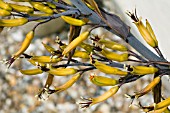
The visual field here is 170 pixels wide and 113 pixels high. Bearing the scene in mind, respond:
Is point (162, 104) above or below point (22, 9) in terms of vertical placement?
→ below

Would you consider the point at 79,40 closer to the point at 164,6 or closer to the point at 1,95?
the point at 164,6

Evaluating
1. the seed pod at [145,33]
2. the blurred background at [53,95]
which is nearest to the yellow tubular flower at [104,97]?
the seed pod at [145,33]

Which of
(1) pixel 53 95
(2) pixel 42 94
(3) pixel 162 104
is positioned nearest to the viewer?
(3) pixel 162 104

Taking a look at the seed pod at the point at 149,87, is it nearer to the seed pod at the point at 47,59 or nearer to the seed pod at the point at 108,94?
the seed pod at the point at 108,94

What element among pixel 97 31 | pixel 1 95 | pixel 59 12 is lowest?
pixel 1 95

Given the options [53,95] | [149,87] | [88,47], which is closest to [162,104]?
[149,87]

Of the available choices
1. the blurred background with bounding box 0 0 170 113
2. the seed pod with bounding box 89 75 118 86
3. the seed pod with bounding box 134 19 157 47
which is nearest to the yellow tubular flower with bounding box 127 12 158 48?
the seed pod with bounding box 134 19 157 47

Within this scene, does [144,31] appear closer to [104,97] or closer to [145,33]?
[145,33]

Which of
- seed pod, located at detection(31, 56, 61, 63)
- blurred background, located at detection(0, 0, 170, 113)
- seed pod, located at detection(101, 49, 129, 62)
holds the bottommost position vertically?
blurred background, located at detection(0, 0, 170, 113)

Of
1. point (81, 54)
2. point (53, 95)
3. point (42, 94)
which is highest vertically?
point (81, 54)

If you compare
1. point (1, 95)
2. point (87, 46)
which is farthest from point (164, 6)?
point (1, 95)

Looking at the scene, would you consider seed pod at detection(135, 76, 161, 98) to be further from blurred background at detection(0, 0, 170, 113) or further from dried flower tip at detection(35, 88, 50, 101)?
blurred background at detection(0, 0, 170, 113)
